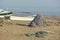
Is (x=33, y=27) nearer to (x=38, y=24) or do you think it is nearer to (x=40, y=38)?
(x=38, y=24)

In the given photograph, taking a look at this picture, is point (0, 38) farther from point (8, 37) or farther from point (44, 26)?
point (44, 26)

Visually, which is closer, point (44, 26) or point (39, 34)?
point (39, 34)

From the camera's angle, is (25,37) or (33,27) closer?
(25,37)

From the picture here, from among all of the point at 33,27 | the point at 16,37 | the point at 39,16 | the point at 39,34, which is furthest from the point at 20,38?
the point at 39,16

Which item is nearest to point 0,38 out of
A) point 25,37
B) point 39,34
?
point 25,37

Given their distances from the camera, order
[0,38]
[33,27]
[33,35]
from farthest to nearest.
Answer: [33,27] → [33,35] → [0,38]

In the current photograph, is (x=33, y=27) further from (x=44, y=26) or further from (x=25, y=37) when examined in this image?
(x=25, y=37)

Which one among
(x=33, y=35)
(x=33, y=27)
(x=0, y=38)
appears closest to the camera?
(x=0, y=38)

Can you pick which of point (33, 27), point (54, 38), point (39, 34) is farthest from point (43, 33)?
point (33, 27)

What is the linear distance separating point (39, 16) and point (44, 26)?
98cm

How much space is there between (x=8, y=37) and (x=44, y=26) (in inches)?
236

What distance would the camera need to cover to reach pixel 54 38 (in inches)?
528

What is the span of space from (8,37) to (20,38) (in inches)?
28.9

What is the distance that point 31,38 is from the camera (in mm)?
13523
